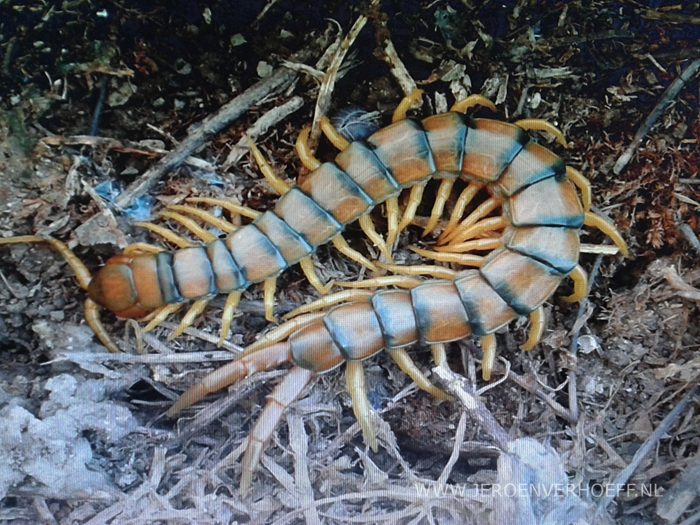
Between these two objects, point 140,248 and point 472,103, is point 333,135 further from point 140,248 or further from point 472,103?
point 140,248

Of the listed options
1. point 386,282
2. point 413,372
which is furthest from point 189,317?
point 413,372

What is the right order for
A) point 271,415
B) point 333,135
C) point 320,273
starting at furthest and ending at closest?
Result: point 320,273, point 333,135, point 271,415

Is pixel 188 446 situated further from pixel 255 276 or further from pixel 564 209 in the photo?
pixel 564 209

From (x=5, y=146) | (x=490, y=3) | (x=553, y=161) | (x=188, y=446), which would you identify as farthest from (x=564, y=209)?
(x=5, y=146)


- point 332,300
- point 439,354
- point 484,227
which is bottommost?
point 439,354

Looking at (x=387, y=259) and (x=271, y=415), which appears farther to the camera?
(x=387, y=259)

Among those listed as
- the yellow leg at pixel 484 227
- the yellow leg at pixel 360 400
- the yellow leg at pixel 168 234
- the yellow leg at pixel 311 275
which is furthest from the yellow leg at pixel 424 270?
the yellow leg at pixel 168 234

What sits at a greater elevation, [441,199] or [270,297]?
[441,199]

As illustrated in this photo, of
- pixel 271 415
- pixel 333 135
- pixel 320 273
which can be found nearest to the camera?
pixel 271 415
